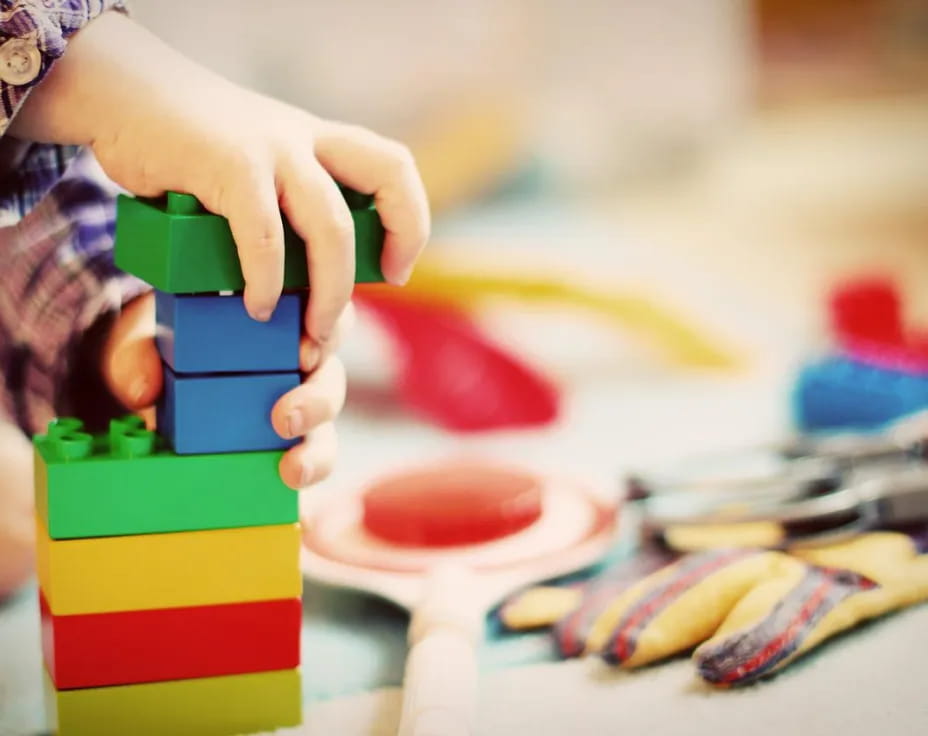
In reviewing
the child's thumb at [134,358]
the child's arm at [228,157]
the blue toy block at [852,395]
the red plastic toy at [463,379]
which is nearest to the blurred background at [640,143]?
the red plastic toy at [463,379]

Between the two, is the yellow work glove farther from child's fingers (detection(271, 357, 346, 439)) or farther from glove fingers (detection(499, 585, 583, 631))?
child's fingers (detection(271, 357, 346, 439))

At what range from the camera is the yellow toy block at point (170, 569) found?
475 mm

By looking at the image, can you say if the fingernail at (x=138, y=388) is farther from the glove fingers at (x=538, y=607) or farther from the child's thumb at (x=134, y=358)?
the glove fingers at (x=538, y=607)

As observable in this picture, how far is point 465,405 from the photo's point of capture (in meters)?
1.00

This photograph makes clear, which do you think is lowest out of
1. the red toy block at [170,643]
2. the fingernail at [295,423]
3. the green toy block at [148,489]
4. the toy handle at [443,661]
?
the toy handle at [443,661]

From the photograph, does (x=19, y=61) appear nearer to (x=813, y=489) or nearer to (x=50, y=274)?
(x=50, y=274)

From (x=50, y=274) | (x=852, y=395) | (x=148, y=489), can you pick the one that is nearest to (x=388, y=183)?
(x=148, y=489)

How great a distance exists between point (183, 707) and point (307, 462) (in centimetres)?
12

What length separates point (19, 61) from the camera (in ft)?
1.67

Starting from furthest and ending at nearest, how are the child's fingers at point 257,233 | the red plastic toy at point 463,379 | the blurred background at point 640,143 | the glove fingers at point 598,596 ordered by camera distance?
the blurred background at point 640,143
the red plastic toy at point 463,379
the glove fingers at point 598,596
the child's fingers at point 257,233

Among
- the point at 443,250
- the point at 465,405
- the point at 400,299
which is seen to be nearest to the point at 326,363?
the point at 465,405

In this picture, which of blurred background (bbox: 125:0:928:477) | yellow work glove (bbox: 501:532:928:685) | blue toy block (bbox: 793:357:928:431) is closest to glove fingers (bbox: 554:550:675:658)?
yellow work glove (bbox: 501:532:928:685)

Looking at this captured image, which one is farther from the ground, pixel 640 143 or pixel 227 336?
pixel 640 143

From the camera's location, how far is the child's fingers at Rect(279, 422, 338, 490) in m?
0.48
